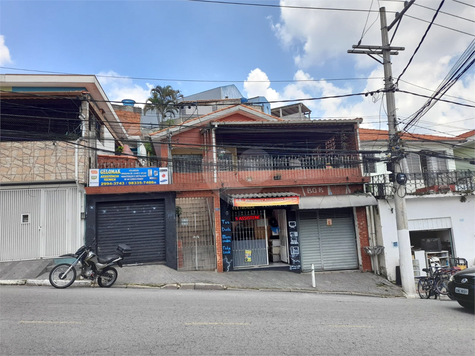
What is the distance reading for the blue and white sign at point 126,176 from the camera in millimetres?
11234

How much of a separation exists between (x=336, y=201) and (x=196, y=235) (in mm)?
5711

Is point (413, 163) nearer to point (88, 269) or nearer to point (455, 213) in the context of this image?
point (455, 213)

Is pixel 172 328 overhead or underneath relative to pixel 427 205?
underneath

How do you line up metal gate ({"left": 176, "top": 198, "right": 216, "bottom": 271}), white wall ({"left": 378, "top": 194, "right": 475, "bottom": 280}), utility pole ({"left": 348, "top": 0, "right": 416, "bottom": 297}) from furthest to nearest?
white wall ({"left": 378, "top": 194, "right": 475, "bottom": 280})
metal gate ({"left": 176, "top": 198, "right": 216, "bottom": 271})
utility pole ({"left": 348, "top": 0, "right": 416, "bottom": 297})

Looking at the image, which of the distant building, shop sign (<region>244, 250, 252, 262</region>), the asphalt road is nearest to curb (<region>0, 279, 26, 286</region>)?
the asphalt road

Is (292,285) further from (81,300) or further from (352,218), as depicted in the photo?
(81,300)

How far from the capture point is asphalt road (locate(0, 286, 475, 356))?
4309 mm

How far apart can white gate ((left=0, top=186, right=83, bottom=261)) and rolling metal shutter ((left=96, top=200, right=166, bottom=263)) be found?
83 centimetres

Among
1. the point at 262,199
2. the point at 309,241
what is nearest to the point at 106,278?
the point at 262,199

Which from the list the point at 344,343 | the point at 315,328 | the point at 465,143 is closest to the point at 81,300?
the point at 315,328

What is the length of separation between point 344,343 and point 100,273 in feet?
22.2

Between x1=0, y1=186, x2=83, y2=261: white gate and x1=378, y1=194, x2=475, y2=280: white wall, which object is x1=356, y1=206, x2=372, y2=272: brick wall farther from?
x1=0, y1=186, x2=83, y2=261: white gate

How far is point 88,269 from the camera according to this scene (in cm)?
850

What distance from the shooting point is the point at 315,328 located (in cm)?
525
